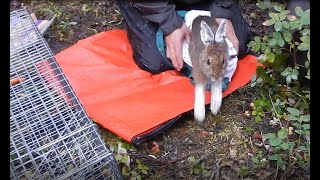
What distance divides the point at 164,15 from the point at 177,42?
7.8 inches

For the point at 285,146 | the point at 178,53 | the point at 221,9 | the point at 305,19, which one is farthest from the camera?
the point at 221,9

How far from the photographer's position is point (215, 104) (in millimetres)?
3252

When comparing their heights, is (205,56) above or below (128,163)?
above

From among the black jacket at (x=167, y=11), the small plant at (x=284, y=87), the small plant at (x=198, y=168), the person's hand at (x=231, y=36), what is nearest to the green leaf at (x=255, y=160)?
the small plant at (x=284, y=87)

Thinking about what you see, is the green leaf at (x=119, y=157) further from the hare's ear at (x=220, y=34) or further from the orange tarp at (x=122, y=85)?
the hare's ear at (x=220, y=34)

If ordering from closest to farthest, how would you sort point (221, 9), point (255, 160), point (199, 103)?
point (255, 160), point (199, 103), point (221, 9)

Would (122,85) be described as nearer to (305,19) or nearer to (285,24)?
(285,24)

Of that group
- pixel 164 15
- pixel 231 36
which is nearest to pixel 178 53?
pixel 164 15

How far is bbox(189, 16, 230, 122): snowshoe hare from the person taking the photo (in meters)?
3.00

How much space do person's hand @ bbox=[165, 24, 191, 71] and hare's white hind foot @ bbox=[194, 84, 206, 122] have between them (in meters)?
0.31

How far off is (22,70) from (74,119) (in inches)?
21.5

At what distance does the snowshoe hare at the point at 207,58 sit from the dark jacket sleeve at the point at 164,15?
0.42 ft

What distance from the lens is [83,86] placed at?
3.50 metres

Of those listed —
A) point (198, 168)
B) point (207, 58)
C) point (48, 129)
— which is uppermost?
point (207, 58)
